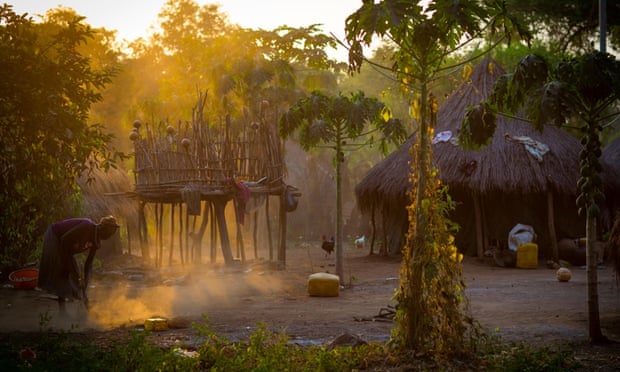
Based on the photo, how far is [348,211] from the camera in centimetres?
3612

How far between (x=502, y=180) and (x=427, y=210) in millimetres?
11024

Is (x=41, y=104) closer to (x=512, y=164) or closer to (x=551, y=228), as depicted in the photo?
(x=512, y=164)

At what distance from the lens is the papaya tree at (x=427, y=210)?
623 cm

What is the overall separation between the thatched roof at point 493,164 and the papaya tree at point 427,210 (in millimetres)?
9755

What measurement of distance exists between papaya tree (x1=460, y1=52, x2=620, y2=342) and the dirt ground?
1.43m

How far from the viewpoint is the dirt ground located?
7.98 meters

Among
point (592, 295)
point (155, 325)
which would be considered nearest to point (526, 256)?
point (592, 295)

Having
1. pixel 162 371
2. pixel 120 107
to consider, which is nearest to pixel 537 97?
pixel 162 371

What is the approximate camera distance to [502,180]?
663 inches

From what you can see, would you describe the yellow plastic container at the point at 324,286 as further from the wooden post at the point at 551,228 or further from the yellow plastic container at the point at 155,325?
the wooden post at the point at 551,228

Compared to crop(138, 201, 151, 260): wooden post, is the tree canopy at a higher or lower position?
higher

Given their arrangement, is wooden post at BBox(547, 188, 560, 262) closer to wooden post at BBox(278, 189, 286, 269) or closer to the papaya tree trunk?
wooden post at BBox(278, 189, 286, 269)

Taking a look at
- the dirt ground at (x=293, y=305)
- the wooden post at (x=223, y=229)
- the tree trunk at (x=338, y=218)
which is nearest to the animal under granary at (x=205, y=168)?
the wooden post at (x=223, y=229)

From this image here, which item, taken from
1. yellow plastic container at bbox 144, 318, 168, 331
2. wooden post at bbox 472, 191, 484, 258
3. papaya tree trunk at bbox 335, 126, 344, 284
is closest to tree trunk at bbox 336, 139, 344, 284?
papaya tree trunk at bbox 335, 126, 344, 284
